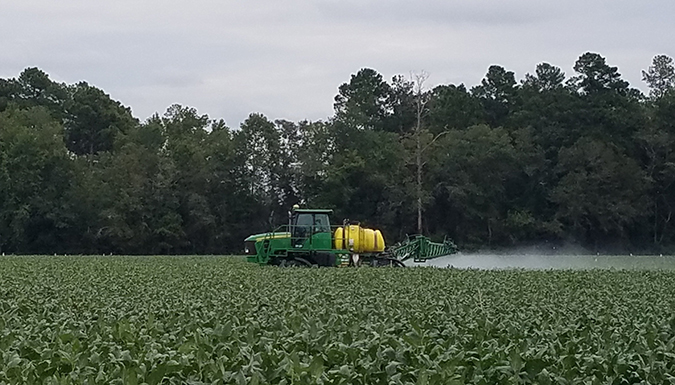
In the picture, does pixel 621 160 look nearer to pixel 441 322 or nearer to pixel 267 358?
pixel 441 322

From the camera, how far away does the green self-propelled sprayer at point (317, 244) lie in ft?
106

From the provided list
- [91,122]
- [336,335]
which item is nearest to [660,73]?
[91,122]

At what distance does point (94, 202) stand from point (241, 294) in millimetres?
47016

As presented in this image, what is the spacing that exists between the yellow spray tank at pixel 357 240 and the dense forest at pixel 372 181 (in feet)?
99.1

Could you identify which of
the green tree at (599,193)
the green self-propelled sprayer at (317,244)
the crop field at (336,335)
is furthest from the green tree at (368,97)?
the crop field at (336,335)

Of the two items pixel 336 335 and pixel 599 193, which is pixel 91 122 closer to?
pixel 599 193

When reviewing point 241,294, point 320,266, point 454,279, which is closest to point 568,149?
point 320,266

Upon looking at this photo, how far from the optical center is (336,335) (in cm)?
1092

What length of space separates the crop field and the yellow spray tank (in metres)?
10.3

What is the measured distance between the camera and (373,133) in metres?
69.0

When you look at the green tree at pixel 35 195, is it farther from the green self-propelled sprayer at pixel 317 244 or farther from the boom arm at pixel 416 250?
the green self-propelled sprayer at pixel 317 244

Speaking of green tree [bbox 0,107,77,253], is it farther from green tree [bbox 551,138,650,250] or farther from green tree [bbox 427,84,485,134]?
green tree [bbox 551,138,650,250]

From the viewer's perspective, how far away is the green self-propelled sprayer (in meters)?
32.4

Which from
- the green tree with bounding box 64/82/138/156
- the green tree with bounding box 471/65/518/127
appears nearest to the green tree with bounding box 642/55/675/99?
the green tree with bounding box 471/65/518/127
